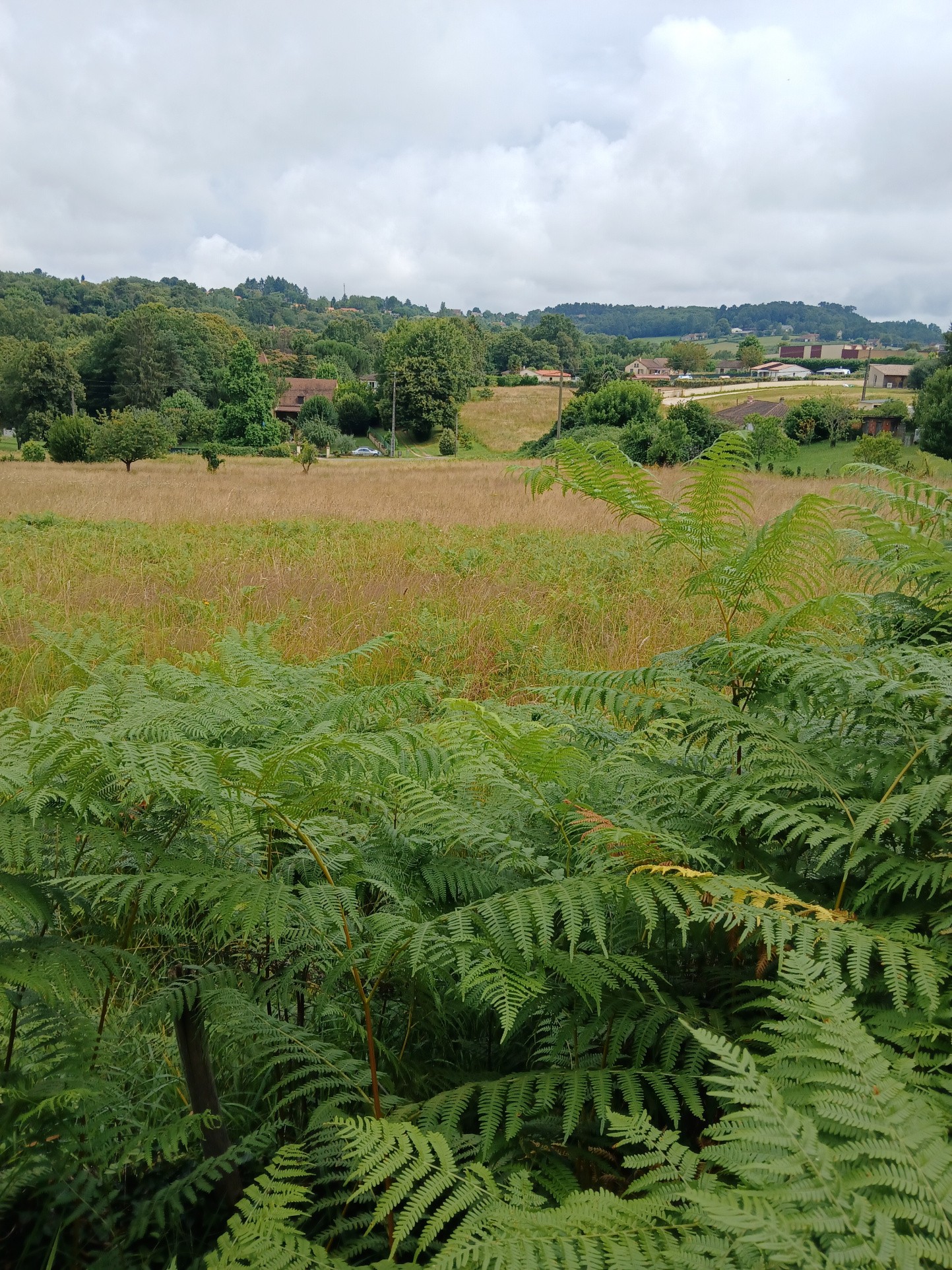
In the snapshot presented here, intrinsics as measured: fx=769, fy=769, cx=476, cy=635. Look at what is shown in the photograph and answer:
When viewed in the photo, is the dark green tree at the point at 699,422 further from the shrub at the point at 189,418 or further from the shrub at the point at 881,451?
the shrub at the point at 189,418

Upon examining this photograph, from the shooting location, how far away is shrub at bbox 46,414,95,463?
3684cm

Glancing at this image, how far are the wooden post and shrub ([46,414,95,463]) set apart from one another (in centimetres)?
4011

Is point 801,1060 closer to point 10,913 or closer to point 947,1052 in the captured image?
point 947,1052

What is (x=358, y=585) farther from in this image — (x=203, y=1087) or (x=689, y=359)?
(x=689, y=359)

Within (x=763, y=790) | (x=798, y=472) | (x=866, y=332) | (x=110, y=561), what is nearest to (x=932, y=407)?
(x=798, y=472)

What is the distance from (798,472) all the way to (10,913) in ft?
125

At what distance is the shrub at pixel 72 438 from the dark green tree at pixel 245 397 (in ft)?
79.0

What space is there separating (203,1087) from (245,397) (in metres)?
65.3

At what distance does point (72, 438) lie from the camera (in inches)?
1460

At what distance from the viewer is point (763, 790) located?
67.4 inches

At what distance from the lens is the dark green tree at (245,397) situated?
196ft

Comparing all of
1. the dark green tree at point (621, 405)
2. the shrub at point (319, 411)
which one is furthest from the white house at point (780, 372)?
the shrub at point (319, 411)

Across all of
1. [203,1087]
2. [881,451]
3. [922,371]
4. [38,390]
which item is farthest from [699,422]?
[38,390]

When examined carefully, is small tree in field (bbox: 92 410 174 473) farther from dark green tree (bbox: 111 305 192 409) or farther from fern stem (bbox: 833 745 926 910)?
dark green tree (bbox: 111 305 192 409)
